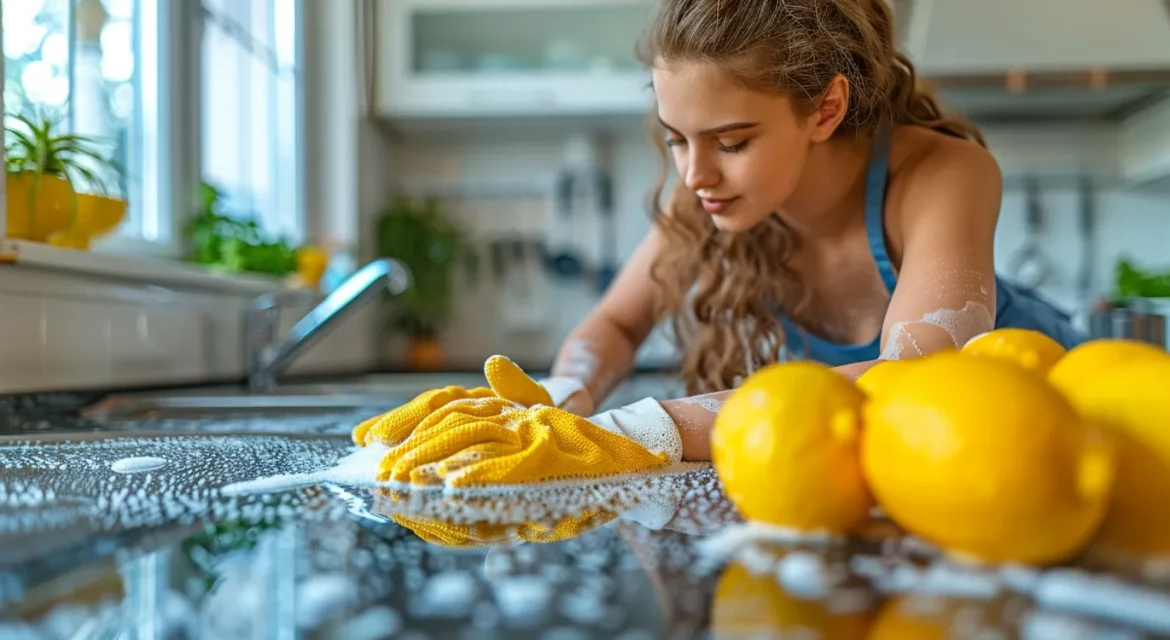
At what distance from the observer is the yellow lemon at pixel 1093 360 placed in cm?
40

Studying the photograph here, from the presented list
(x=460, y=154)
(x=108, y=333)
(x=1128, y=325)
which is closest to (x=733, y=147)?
(x=108, y=333)

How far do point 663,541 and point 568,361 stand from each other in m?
0.79

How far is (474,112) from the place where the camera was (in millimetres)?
2822

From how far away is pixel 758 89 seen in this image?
0.92m

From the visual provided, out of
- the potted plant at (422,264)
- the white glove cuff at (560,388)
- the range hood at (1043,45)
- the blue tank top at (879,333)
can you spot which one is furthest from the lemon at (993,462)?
the potted plant at (422,264)

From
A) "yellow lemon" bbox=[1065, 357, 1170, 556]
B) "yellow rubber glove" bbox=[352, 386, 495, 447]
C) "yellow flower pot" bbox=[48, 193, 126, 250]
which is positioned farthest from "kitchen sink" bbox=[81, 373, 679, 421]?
"yellow lemon" bbox=[1065, 357, 1170, 556]

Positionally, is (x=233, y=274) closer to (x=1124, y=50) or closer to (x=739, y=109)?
(x=739, y=109)

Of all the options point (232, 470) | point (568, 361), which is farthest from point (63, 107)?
point (232, 470)

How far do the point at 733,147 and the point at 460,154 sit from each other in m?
2.36

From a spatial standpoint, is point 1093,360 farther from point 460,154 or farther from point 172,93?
point 460,154

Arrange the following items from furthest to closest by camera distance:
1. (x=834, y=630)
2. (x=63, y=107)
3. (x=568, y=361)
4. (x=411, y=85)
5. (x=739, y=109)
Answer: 1. (x=411, y=85)
2. (x=63, y=107)
3. (x=568, y=361)
4. (x=739, y=109)
5. (x=834, y=630)

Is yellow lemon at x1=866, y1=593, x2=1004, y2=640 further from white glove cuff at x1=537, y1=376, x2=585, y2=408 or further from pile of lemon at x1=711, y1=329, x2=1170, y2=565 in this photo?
white glove cuff at x1=537, y1=376, x2=585, y2=408

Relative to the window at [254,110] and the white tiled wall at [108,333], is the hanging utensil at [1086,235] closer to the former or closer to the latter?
the window at [254,110]

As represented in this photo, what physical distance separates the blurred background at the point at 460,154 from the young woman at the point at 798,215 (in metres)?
0.80
